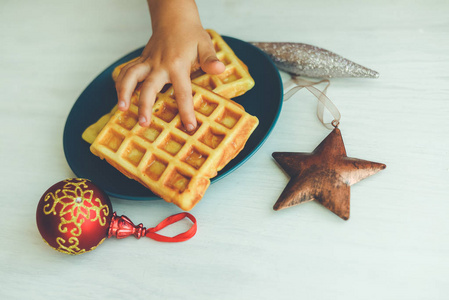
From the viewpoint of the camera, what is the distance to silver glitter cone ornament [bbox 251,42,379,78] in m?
0.89

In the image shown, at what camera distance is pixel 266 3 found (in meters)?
1.19

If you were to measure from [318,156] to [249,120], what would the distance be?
173 mm

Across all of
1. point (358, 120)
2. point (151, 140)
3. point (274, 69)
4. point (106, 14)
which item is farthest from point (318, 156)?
point (106, 14)

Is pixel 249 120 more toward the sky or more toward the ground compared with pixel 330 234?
more toward the sky

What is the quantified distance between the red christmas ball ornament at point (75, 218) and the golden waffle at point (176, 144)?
0.11 m

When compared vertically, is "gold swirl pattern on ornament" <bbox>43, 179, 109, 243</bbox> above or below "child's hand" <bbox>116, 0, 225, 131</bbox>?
below

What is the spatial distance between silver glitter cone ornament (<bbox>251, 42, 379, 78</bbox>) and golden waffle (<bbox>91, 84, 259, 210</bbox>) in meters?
0.23

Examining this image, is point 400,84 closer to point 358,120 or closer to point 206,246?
point 358,120

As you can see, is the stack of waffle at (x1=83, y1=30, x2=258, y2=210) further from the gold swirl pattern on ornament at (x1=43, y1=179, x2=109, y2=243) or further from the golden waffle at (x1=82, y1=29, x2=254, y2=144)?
the gold swirl pattern on ornament at (x1=43, y1=179, x2=109, y2=243)

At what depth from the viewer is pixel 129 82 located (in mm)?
801

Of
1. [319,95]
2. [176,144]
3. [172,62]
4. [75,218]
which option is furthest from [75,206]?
[319,95]

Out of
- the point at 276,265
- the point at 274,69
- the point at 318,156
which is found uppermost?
the point at 274,69

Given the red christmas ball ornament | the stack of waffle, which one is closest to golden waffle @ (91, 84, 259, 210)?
the stack of waffle

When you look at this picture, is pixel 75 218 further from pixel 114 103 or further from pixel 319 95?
pixel 319 95
